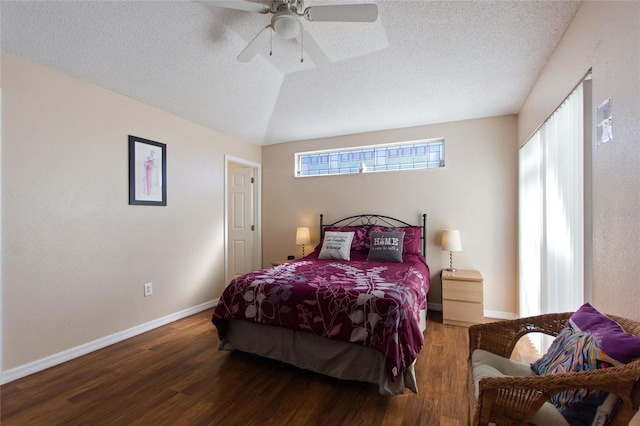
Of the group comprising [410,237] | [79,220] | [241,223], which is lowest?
[410,237]

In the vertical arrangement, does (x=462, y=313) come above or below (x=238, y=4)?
below

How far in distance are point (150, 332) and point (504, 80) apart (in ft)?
14.8

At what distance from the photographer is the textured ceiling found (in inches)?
77.2

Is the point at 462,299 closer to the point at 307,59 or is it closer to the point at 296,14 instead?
the point at 307,59

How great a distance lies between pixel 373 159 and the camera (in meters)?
4.14

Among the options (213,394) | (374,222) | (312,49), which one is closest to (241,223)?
(374,222)

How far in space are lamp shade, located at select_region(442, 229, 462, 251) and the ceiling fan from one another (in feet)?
8.12

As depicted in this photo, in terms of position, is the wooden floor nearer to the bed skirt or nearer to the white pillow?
the bed skirt

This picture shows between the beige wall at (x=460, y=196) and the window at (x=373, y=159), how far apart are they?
11cm

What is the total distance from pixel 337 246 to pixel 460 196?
1.74 metres

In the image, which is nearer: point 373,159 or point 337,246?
point 337,246

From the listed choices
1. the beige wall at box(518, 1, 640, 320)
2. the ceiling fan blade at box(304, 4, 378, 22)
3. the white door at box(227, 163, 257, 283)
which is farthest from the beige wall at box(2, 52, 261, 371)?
the beige wall at box(518, 1, 640, 320)

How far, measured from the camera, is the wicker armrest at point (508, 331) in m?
1.42

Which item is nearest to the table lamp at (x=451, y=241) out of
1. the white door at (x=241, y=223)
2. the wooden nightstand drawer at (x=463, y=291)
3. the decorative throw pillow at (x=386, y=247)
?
the wooden nightstand drawer at (x=463, y=291)
